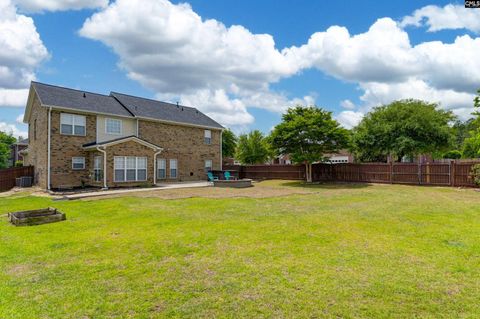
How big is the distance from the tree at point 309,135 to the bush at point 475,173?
7.74 meters

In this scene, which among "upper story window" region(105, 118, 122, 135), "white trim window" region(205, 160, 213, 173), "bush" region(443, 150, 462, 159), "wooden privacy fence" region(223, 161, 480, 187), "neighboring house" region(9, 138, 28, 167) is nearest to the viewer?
"wooden privacy fence" region(223, 161, 480, 187)

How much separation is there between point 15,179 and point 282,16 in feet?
69.7

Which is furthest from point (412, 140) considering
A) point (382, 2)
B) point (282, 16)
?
point (282, 16)

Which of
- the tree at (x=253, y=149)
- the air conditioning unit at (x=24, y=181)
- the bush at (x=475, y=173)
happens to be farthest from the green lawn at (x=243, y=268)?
the tree at (x=253, y=149)

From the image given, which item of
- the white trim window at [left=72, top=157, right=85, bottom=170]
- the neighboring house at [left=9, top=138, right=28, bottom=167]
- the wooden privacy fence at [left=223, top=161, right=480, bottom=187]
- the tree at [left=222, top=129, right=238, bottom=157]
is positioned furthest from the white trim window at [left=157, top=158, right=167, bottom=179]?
the neighboring house at [left=9, top=138, right=28, bottom=167]

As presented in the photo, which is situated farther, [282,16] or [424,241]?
[282,16]

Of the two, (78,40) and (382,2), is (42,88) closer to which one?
(78,40)

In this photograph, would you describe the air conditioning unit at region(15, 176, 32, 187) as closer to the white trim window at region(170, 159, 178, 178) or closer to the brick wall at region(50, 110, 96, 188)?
the brick wall at region(50, 110, 96, 188)

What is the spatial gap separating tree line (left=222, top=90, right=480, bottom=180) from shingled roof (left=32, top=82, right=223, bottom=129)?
7.95 m

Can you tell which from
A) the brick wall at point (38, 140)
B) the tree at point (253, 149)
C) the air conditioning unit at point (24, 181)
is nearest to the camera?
the brick wall at point (38, 140)

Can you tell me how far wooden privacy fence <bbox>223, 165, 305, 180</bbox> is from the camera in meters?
26.9

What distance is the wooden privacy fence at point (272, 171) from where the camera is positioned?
88.3 feet

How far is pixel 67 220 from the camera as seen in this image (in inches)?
336

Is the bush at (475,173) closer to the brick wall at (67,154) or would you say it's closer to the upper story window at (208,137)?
the upper story window at (208,137)
